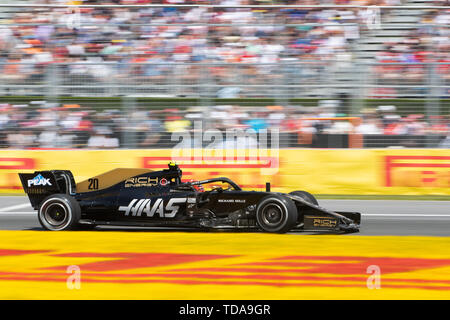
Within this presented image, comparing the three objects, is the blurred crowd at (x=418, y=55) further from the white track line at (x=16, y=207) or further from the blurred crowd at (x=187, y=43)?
the white track line at (x=16, y=207)

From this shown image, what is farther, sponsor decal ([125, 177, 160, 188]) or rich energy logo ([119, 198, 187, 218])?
sponsor decal ([125, 177, 160, 188])

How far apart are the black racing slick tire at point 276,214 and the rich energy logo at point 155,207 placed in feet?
3.29

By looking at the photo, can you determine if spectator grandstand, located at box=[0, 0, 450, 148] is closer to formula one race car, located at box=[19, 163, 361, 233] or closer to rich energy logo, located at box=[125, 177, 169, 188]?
formula one race car, located at box=[19, 163, 361, 233]

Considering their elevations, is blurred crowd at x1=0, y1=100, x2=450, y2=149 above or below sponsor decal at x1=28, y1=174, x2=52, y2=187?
above

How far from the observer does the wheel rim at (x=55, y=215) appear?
900 cm

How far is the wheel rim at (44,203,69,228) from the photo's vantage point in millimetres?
9000

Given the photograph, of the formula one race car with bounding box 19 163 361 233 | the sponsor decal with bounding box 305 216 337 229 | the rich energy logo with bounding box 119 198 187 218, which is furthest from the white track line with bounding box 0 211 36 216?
the sponsor decal with bounding box 305 216 337 229

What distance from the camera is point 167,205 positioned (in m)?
8.73

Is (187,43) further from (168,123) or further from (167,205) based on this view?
(167,205)

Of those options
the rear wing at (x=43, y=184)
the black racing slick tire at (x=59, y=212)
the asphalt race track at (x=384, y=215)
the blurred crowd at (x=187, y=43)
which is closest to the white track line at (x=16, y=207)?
the asphalt race track at (x=384, y=215)

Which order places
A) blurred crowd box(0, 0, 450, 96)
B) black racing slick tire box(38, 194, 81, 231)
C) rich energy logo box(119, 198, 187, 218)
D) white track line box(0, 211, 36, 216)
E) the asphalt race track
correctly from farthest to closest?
blurred crowd box(0, 0, 450, 96), white track line box(0, 211, 36, 216), the asphalt race track, black racing slick tire box(38, 194, 81, 231), rich energy logo box(119, 198, 187, 218)

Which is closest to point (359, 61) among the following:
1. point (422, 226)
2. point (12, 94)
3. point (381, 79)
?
point (381, 79)

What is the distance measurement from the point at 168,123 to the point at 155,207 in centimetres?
532

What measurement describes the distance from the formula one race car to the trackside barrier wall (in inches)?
173
